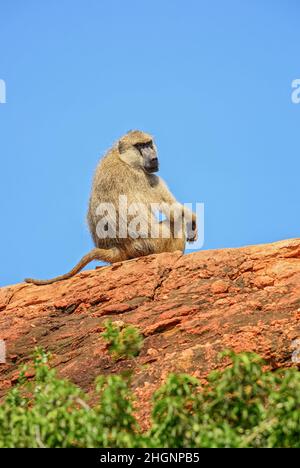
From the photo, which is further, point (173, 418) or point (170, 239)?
point (170, 239)

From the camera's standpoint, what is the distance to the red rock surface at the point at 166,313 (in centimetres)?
1305

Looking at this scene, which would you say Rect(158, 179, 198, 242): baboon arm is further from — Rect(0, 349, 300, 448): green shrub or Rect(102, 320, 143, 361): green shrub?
Rect(0, 349, 300, 448): green shrub

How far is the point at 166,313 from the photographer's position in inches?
561

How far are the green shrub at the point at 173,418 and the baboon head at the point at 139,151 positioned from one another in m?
8.66

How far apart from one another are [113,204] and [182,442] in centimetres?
844

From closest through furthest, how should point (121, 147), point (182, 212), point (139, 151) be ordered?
point (182, 212)
point (139, 151)
point (121, 147)

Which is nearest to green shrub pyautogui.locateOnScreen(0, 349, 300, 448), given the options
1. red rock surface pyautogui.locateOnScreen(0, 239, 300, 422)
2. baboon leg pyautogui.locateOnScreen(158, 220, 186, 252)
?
red rock surface pyautogui.locateOnScreen(0, 239, 300, 422)

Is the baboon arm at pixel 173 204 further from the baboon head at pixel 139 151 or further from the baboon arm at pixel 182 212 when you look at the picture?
the baboon head at pixel 139 151

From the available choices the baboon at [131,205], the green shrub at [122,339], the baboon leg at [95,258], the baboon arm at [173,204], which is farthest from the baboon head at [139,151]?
the green shrub at [122,339]

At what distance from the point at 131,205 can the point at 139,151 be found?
1.50 meters

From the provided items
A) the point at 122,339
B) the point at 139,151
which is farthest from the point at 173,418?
the point at 139,151

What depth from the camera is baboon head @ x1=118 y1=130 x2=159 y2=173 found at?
17250mm

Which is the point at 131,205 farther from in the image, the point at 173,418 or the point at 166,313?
the point at 173,418
